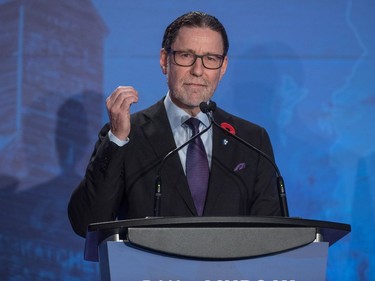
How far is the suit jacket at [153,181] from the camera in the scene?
2201 mm

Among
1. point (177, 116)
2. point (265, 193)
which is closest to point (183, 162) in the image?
point (177, 116)

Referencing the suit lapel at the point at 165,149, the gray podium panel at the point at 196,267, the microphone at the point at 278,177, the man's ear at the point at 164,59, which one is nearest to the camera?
the gray podium panel at the point at 196,267

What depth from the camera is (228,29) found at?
344 cm

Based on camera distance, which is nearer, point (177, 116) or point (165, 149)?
point (165, 149)

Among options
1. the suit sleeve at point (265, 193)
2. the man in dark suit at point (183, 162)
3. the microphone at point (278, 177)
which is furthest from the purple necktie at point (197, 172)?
the microphone at point (278, 177)

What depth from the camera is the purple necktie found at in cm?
238

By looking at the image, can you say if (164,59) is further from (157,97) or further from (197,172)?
(157,97)

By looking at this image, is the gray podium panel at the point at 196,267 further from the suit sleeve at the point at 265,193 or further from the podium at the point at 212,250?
the suit sleeve at the point at 265,193

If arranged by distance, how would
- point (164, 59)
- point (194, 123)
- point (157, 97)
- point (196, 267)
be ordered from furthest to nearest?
point (157, 97), point (164, 59), point (194, 123), point (196, 267)

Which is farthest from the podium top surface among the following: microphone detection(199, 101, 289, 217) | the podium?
microphone detection(199, 101, 289, 217)

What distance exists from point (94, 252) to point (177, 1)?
5.95ft

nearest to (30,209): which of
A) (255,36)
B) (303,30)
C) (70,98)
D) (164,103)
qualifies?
(70,98)

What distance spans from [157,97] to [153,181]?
3.51 ft

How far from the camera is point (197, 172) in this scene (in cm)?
241
